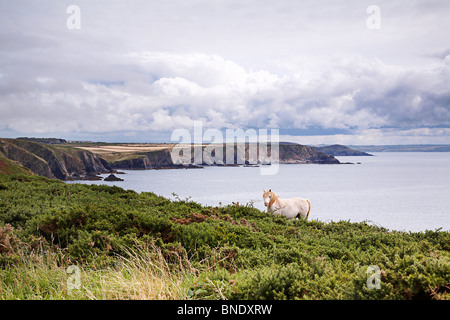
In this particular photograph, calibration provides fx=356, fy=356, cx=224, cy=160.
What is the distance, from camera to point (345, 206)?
69.6 metres

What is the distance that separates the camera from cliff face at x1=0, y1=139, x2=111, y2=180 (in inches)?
3413

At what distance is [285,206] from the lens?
17.2 m

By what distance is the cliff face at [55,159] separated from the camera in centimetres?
8669

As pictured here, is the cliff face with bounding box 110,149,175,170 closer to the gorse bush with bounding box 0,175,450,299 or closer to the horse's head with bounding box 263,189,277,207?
the horse's head with bounding box 263,189,277,207

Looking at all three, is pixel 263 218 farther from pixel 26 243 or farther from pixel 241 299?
pixel 241 299

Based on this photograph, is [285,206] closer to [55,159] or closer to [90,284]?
[90,284]

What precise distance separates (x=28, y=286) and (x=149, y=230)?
3.96 m

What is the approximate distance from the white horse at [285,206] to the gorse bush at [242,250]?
119cm

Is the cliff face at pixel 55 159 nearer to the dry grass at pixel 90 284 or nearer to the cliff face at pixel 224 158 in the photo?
the cliff face at pixel 224 158

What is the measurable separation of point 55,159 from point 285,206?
95691 millimetres

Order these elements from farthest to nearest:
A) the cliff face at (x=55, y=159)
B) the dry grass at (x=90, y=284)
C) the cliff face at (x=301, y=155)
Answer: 1. the cliff face at (x=301, y=155)
2. the cliff face at (x=55, y=159)
3. the dry grass at (x=90, y=284)

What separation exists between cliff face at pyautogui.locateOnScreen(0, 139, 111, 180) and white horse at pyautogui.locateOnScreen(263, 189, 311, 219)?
80355 millimetres

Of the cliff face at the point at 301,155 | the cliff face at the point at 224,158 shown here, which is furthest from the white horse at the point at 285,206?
the cliff face at the point at 301,155
